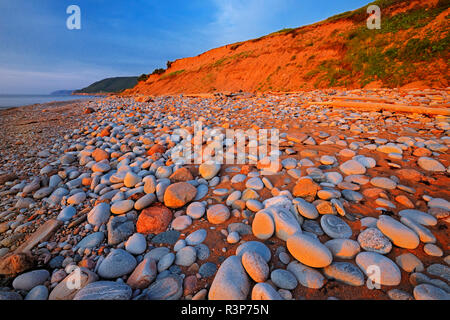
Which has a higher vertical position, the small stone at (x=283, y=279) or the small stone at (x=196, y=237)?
the small stone at (x=196, y=237)

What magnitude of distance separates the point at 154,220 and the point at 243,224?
0.74 meters

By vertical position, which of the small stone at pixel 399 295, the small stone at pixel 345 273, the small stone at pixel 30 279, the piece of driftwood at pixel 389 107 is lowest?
the small stone at pixel 30 279

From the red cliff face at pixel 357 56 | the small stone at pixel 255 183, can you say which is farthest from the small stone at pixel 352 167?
the red cliff face at pixel 357 56

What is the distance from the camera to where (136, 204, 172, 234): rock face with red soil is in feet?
4.76

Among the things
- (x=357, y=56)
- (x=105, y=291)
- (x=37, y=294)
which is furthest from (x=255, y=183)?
(x=357, y=56)

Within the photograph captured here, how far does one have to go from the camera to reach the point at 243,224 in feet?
4.57

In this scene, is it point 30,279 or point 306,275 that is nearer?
point 306,275

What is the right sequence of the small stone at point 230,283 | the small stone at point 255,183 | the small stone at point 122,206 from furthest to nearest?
1. the small stone at point 255,183
2. the small stone at point 122,206
3. the small stone at point 230,283

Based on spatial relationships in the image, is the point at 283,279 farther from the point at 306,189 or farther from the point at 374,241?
the point at 306,189

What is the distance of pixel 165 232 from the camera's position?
4.67 feet

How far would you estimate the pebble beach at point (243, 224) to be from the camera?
100cm

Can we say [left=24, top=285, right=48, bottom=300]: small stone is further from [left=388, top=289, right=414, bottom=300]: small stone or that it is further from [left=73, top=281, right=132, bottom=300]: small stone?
[left=388, top=289, right=414, bottom=300]: small stone

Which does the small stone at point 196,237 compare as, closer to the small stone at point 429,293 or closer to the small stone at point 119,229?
the small stone at point 119,229
